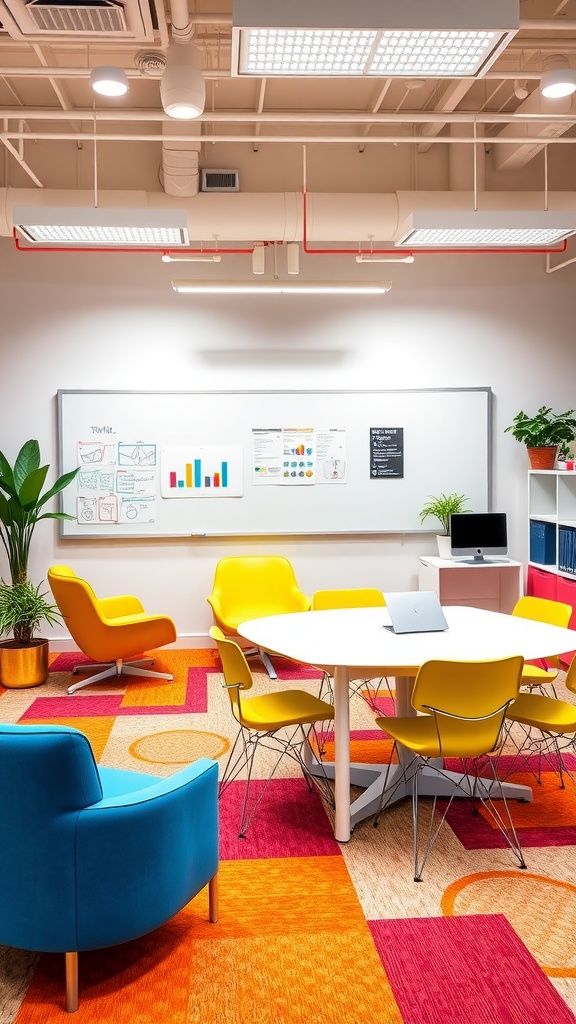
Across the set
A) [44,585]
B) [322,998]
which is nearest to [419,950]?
[322,998]

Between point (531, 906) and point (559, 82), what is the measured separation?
12.6ft

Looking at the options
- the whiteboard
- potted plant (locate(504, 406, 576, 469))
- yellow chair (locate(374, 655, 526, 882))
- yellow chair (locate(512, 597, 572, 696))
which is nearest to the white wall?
the whiteboard

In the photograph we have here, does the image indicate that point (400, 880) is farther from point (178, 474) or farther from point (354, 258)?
point (354, 258)

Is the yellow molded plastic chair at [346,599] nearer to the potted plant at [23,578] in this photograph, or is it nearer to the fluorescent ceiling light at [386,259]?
the potted plant at [23,578]

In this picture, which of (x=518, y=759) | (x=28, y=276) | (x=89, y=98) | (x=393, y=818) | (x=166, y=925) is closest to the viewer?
(x=166, y=925)

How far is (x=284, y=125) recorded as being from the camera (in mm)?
6988

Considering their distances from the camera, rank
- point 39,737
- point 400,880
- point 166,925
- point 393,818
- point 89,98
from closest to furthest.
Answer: point 39,737 < point 166,925 < point 400,880 < point 393,818 < point 89,98

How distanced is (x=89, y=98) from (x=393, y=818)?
228 inches

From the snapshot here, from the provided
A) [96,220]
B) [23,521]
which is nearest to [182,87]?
[96,220]

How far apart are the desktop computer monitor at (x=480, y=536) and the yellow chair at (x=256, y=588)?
1.35 m

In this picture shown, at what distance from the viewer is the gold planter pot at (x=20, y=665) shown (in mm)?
6062

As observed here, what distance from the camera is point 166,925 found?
291 centimetres

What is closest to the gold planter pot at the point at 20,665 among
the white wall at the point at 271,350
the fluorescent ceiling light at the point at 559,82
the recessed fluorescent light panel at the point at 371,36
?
the white wall at the point at 271,350

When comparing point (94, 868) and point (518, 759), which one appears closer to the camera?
point (94, 868)
